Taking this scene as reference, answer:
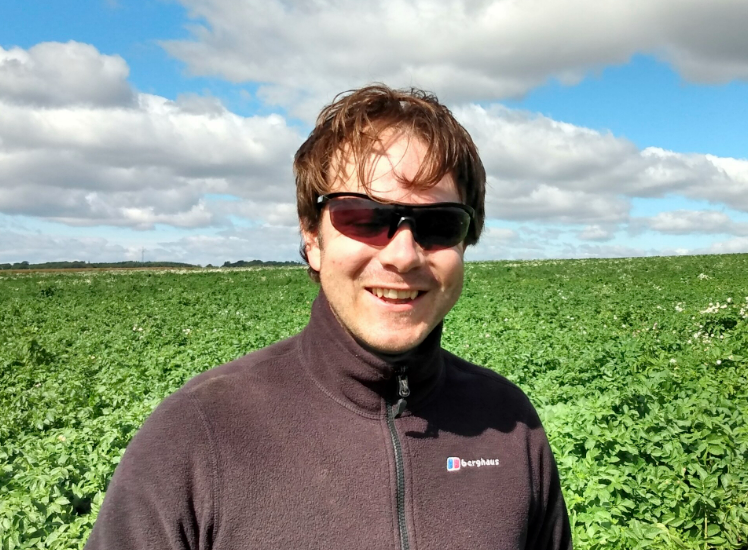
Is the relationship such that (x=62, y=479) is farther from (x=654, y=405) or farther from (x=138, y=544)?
(x=654, y=405)

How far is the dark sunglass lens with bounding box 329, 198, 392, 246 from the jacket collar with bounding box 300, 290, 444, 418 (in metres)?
0.23

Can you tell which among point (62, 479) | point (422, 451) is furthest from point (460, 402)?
point (62, 479)

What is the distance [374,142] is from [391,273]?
0.37 meters

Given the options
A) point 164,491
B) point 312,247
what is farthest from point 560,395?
point 164,491

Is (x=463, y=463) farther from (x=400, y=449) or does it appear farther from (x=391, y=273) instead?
(x=391, y=273)

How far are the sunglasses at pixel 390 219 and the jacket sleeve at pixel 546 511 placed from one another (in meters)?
0.75

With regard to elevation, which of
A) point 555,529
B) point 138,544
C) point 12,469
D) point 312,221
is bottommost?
point 12,469

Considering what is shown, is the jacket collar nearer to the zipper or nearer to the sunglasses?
the zipper

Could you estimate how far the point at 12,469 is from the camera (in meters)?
5.41

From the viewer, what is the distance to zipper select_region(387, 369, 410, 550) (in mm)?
1752

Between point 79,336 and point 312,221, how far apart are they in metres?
14.4

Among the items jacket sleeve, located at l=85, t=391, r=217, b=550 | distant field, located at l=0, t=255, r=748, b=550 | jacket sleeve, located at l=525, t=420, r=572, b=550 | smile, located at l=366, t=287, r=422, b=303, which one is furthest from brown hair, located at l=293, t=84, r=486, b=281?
distant field, located at l=0, t=255, r=748, b=550

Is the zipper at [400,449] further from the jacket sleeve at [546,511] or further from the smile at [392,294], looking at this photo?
the jacket sleeve at [546,511]

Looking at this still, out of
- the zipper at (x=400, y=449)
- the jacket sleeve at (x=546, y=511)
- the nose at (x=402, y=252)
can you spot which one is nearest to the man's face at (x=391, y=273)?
the nose at (x=402, y=252)
